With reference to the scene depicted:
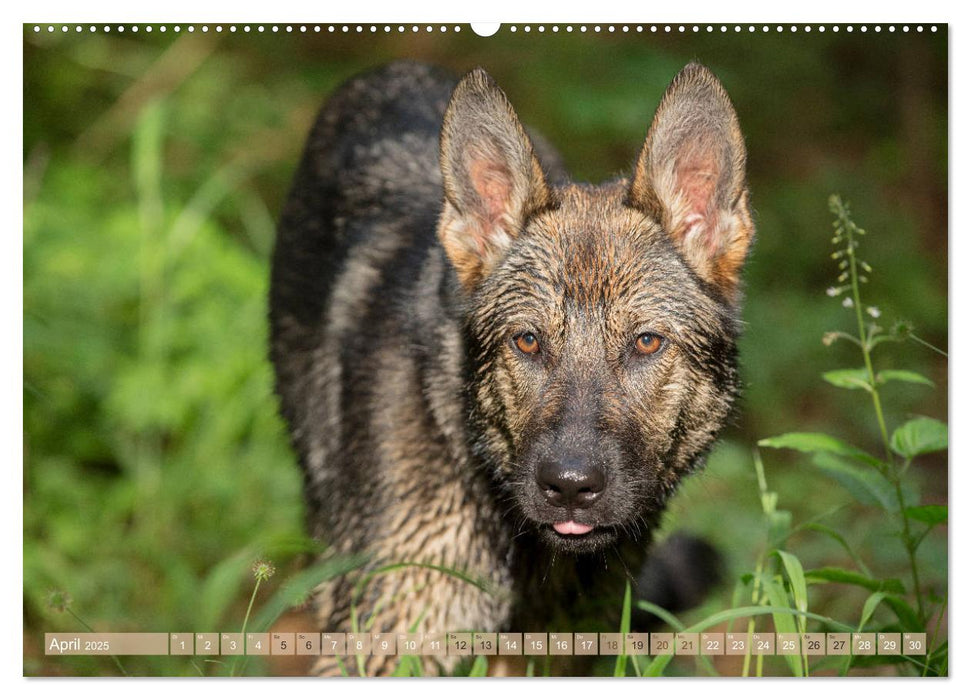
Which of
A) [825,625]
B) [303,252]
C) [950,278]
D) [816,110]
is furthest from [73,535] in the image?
[816,110]

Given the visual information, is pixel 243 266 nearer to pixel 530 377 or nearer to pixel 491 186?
pixel 491 186

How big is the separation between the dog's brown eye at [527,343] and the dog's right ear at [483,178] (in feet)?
1.05

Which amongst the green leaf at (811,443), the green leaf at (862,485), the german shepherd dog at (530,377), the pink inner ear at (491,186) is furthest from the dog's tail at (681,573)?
the pink inner ear at (491,186)

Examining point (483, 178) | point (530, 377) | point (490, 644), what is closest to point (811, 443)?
point (530, 377)

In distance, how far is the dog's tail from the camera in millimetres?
4836

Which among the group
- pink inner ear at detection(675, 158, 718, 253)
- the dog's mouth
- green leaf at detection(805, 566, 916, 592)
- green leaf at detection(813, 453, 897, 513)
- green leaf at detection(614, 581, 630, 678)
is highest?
pink inner ear at detection(675, 158, 718, 253)

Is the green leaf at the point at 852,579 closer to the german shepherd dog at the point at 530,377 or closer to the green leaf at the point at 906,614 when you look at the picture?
the green leaf at the point at 906,614

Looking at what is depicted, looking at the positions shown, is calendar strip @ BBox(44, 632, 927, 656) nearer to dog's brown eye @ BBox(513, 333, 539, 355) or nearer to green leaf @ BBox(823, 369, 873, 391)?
green leaf @ BBox(823, 369, 873, 391)

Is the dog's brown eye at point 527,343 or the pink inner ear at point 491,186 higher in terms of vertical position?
the pink inner ear at point 491,186

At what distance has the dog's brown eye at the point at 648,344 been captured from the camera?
3.48 m

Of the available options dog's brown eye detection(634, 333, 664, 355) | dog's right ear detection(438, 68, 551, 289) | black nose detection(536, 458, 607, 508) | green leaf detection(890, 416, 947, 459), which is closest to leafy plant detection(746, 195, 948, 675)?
green leaf detection(890, 416, 947, 459)

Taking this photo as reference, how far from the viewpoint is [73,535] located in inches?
221

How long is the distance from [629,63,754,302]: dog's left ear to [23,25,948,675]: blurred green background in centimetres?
109

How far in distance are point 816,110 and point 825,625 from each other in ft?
11.7
